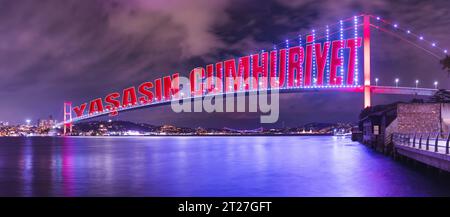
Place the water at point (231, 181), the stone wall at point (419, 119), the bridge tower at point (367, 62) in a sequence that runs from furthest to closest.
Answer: the bridge tower at point (367, 62), the stone wall at point (419, 119), the water at point (231, 181)

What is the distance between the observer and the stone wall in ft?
98.6

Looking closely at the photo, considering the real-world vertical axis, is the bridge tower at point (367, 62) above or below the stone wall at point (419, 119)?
above

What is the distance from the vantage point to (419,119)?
3008 centimetres

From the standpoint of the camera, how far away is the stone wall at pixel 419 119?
30.0 m

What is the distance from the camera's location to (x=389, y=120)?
3052 centimetres

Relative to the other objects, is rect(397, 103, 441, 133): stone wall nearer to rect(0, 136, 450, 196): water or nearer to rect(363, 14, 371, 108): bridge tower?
rect(0, 136, 450, 196): water

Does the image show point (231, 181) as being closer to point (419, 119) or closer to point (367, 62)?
point (419, 119)

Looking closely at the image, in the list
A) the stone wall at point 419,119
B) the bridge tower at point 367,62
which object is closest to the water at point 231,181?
the stone wall at point 419,119

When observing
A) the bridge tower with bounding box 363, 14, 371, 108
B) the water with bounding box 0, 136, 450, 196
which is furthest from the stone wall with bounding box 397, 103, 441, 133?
the bridge tower with bounding box 363, 14, 371, 108

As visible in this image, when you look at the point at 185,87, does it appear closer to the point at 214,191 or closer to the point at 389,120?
the point at 389,120

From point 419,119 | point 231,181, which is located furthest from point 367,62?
point 231,181

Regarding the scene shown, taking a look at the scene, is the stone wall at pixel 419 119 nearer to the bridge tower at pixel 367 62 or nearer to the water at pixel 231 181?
the water at pixel 231 181

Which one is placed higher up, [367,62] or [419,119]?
[367,62]

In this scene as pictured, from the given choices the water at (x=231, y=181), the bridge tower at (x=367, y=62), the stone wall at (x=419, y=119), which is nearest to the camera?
the water at (x=231, y=181)
